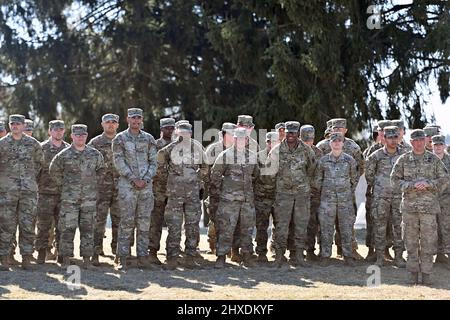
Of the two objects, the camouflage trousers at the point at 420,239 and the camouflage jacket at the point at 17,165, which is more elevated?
the camouflage jacket at the point at 17,165

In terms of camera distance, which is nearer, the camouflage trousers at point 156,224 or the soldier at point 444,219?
the soldier at point 444,219

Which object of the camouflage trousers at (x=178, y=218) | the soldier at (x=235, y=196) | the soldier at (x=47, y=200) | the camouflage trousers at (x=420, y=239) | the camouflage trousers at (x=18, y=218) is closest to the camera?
the camouflage trousers at (x=420, y=239)

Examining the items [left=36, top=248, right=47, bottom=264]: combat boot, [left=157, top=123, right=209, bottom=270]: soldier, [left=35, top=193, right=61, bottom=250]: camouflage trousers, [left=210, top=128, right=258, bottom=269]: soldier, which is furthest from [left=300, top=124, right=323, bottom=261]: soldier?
[left=36, top=248, right=47, bottom=264]: combat boot

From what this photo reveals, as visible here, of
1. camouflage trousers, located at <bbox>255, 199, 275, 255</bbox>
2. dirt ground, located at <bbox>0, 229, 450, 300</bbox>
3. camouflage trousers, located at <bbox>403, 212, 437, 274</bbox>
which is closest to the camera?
dirt ground, located at <bbox>0, 229, 450, 300</bbox>

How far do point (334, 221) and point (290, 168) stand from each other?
0.95 meters

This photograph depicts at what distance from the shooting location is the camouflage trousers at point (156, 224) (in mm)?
9586

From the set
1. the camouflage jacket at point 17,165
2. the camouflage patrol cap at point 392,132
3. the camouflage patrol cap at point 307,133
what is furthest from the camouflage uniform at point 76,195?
the camouflage patrol cap at point 392,132

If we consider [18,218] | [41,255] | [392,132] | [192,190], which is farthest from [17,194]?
[392,132]

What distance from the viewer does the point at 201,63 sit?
63.9ft

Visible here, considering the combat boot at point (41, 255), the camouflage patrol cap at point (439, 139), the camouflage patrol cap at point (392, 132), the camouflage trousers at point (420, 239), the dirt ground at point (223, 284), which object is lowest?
the dirt ground at point (223, 284)

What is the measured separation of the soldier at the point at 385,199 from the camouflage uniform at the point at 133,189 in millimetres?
3091

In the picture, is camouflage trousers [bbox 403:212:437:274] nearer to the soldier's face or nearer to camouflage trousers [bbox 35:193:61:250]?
the soldier's face

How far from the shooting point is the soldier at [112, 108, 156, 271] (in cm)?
873

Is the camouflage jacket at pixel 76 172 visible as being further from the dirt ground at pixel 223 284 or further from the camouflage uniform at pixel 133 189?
the dirt ground at pixel 223 284
